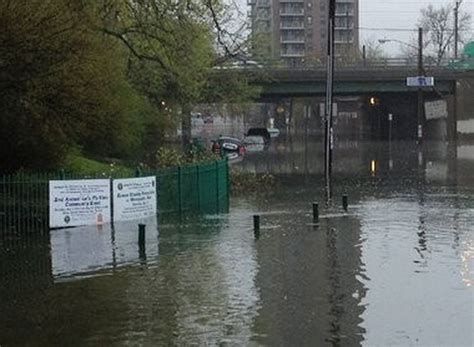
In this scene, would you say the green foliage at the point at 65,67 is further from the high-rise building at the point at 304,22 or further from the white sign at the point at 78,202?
the high-rise building at the point at 304,22

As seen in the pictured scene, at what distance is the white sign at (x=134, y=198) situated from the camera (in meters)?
20.0

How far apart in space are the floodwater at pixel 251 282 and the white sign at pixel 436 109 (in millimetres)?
56149

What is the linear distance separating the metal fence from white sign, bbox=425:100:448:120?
54.8m

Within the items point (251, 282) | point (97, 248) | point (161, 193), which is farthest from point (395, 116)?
point (251, 282)

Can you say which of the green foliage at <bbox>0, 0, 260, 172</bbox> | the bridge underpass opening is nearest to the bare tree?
the bridge underpass opening

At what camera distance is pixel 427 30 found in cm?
10981

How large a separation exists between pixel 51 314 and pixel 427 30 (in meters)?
105

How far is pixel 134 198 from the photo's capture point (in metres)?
20.6

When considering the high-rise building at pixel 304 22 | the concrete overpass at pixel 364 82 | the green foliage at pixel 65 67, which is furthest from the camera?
the high-rise building at pixel 304 22

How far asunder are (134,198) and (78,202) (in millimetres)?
1776

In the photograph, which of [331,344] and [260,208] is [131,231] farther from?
[331,344]

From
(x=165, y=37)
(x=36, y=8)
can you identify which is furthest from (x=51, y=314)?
(x=165, y=37)

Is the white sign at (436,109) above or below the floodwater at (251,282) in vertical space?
above

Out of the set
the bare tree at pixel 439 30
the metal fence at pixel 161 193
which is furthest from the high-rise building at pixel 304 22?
the metal fence at pixel 161 193
